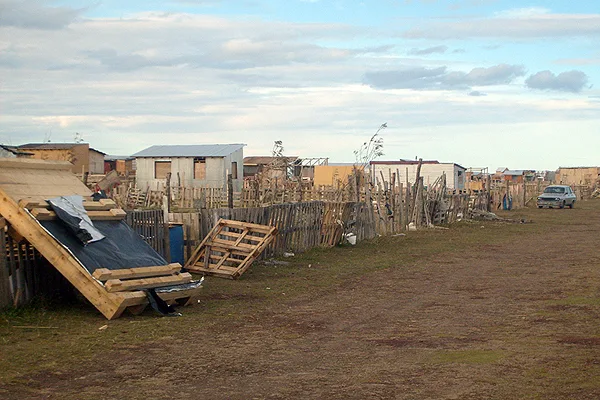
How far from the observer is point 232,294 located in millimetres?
13062

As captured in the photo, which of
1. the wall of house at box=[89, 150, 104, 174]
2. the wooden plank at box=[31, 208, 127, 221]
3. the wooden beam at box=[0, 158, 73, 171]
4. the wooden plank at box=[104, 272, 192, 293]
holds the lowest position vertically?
the wooden plank at box=[104, 272, 192, 293]

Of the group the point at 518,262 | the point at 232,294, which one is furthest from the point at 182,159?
the point at 232,294

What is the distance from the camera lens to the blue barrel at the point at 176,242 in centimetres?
1551

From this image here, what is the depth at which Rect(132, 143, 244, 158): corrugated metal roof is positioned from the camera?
51.3 m

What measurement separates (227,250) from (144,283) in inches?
183

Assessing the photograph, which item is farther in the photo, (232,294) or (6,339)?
(232,294)

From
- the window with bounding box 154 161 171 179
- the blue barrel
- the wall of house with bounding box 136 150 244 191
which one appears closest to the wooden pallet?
the blue barrel

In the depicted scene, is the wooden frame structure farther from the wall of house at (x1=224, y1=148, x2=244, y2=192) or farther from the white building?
the white building

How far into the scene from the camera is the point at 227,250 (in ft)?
50.4

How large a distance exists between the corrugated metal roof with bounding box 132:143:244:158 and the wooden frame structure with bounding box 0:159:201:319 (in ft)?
127

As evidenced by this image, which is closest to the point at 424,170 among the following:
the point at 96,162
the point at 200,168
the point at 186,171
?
the point at 200,168

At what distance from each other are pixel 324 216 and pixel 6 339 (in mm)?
12602

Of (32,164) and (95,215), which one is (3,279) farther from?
(32,164)

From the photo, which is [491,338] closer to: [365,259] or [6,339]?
[6,339]
